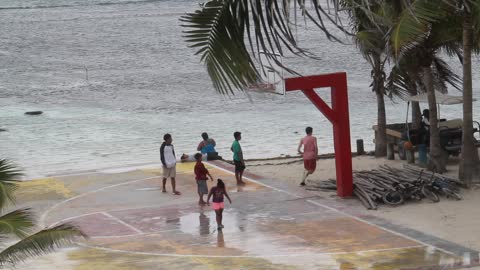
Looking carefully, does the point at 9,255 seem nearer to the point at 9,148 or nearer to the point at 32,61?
the point at 9,148

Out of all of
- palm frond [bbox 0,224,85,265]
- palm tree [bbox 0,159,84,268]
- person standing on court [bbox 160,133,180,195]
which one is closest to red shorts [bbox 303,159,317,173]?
person standing on court [bbox 160,133,180,195]

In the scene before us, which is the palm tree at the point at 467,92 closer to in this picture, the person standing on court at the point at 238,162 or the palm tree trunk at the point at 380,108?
the palm tree trunk at the point at 380,108

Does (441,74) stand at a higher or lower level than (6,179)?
higher

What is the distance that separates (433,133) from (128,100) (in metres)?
39.3

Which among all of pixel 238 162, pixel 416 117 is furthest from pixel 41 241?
pixel 416 117

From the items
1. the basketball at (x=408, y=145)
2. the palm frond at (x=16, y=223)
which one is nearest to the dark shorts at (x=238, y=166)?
the basketball at (x=408, y=145)

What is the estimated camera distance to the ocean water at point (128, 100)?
4241 cm

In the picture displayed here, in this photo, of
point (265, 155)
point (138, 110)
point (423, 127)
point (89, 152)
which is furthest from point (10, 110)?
point (423, 127)

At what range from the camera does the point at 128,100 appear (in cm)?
6169

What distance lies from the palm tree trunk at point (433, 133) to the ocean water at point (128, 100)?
6248mm

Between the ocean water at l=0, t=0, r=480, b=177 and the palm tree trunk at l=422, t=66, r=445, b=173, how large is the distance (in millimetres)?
6248

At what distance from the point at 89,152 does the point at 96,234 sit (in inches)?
858

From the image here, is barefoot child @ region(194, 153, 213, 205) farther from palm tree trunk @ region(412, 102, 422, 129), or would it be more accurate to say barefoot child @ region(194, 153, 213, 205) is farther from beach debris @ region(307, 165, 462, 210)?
palm tree trunk @ region(412, 102, 422, 129)

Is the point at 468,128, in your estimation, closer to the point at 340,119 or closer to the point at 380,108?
the point at 340,119
